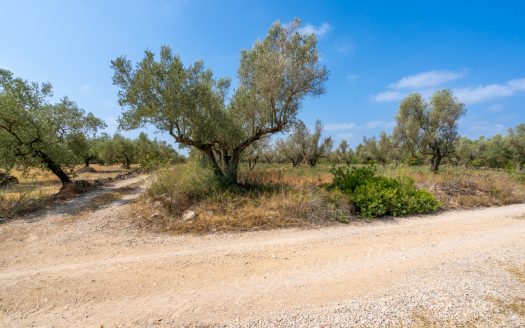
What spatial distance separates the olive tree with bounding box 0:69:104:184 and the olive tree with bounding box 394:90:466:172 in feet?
89.5

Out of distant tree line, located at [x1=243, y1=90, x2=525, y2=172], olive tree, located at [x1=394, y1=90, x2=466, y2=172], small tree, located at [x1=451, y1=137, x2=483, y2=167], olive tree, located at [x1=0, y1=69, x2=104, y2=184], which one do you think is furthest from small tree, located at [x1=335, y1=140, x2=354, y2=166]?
olive tree, located at [x1=0, y1=69, x2=104, y2=184]

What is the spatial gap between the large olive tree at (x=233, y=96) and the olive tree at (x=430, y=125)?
56.3 ft

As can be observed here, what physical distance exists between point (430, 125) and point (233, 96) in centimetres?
2044

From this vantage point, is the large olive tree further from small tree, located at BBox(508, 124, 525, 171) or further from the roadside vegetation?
small tree, located at BBox(508, 124, 525, 171)

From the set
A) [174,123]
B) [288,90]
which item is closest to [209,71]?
[174,123]

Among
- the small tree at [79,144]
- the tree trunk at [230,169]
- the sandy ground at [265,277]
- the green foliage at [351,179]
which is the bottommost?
the sandy ground at [265,277]

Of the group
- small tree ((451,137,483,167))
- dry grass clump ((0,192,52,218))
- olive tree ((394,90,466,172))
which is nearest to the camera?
dry grass clump ((0,192,52,218))

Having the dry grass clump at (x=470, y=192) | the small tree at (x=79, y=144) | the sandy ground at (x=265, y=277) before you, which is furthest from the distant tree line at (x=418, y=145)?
the small tree at (x=79, y=144)

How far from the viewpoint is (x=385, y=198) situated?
938 centimetres

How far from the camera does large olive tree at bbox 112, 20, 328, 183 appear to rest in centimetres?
1048

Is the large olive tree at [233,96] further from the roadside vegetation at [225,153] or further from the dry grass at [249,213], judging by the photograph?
the dry grass at [249,213]

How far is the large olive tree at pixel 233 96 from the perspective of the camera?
10.5 meters

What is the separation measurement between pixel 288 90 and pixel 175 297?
365 inches

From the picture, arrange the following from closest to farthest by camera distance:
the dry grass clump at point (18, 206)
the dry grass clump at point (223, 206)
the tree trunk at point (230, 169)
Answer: the dry grass clump at point (223, 206)
the dry grass clump at point (18, 206)
the tree trunk at point (230, 169)
